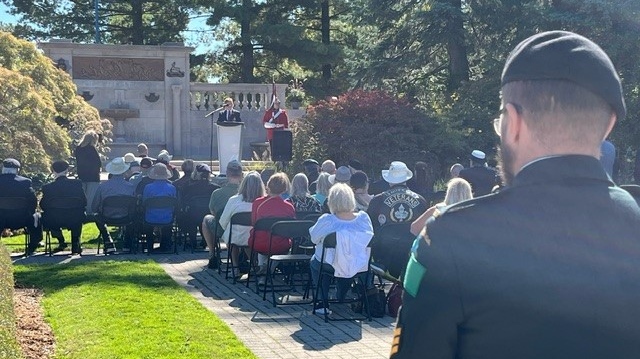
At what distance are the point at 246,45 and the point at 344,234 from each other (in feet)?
99.6

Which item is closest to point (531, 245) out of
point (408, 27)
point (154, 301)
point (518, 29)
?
point (154, 301)

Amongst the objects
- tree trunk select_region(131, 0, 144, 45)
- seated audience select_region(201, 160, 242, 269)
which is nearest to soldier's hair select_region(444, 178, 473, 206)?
seated audience select_region(201, 160, 242, 269)

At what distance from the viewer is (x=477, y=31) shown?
26.1 metres

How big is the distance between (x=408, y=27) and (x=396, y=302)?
721 inches

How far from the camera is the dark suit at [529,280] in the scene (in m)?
1.98

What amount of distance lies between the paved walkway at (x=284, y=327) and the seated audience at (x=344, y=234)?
Answer: 0.46m

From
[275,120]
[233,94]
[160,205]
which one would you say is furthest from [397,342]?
[233,94]

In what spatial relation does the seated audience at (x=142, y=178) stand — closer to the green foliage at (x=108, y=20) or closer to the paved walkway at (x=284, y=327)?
the paved walkway at (x=284, y=327)

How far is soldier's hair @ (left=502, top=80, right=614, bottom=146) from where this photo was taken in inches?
81.7

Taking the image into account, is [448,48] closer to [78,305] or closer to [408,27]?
[408,27]

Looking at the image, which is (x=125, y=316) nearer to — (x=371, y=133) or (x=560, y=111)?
(x=560, y=111)

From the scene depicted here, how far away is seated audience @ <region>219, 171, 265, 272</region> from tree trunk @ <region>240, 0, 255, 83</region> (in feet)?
85.5

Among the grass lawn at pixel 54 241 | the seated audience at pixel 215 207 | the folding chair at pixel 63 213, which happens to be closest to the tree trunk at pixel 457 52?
the grass lawn at pixel 54 241

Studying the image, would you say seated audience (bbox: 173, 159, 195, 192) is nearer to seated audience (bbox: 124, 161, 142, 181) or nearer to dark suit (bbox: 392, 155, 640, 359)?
seated audience (bbox: 124, 161, 142, 181)
